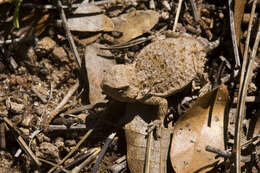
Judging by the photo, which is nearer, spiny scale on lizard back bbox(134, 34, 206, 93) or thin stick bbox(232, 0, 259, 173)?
thin stick bbox(232, 0, 259, 173)

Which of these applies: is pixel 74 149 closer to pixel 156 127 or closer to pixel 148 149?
pixel 148 149

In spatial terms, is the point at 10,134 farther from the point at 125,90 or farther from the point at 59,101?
the point at 125,90

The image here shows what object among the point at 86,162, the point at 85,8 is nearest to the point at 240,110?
the point at 86,162

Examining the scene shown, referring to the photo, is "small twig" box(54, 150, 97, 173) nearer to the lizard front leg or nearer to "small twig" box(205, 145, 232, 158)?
the lizard front leg

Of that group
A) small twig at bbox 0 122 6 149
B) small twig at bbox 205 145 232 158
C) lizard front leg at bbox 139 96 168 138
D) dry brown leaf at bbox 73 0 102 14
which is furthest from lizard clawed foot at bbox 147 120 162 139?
small twig at bbox 0 122 6 149

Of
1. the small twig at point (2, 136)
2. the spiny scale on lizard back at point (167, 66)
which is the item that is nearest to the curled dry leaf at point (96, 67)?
the spiny scale on lizard back at point (167, 66)

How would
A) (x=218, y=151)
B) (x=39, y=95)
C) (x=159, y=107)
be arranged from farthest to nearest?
(x=39, y=95) < (x=159, y=107) < (x=218, y=151)

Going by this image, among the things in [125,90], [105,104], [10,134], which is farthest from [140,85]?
[10,134]
